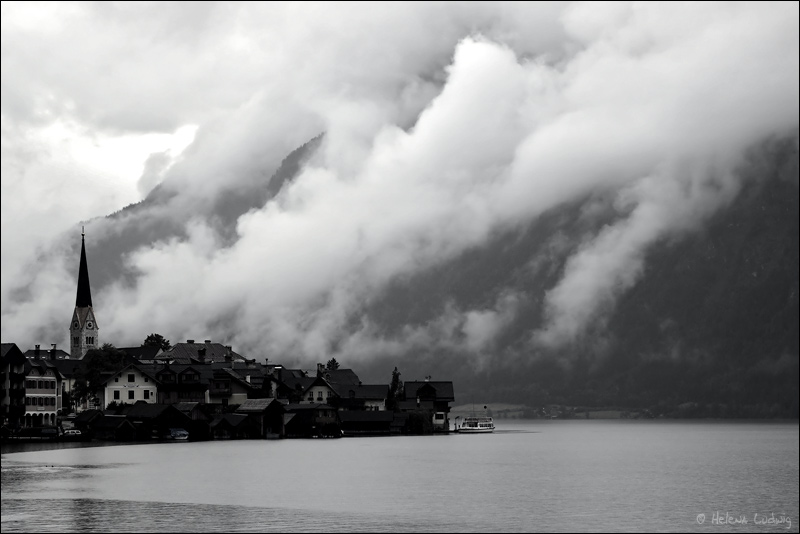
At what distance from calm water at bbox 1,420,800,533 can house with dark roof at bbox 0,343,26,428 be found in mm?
32886

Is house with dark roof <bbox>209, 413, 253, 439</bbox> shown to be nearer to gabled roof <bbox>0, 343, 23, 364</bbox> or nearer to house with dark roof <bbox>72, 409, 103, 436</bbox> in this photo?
house with dark roof <bbox>72, 409, 103, 436</bbox>

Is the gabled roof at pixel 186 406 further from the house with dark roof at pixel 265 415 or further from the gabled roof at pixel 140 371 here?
the house with dark roof at pixel 265 415

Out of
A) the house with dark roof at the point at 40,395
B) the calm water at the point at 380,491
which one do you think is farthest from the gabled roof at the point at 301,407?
the calm water at the point at 380,491

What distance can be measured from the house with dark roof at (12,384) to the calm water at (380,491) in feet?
108

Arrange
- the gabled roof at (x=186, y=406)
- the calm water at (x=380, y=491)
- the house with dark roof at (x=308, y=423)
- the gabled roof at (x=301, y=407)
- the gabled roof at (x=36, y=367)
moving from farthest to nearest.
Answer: the gabled roof at (x=301, y=407) < the house with dark roof at (x=308, y=423) < the gabled roof at (x=186, y=406) < the gabled roof at (x=36, y=367) < the calm water at (x=380, y=491)

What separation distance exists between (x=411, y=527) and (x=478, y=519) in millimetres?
6175

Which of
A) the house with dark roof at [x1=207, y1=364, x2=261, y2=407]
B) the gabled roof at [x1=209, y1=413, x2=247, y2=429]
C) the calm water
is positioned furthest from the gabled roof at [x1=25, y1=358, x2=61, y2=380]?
the calm water

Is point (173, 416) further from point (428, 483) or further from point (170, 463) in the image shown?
point (428, 483)

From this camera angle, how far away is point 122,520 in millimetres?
69500

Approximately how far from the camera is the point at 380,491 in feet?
291

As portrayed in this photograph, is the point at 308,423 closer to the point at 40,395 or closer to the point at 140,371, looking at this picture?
the point at 140,371

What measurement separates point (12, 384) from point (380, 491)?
326ft

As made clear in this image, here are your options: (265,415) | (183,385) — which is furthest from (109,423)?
(265,415)

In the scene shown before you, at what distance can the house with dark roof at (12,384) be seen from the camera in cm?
16850
